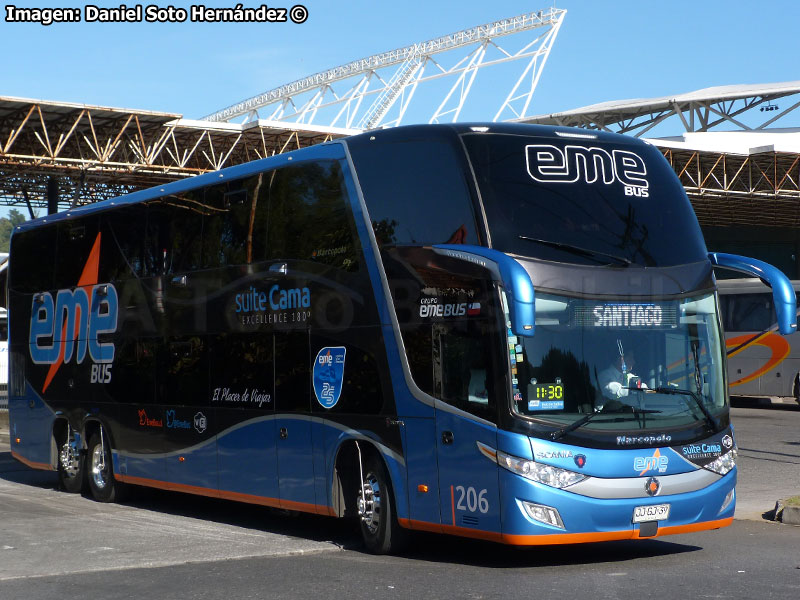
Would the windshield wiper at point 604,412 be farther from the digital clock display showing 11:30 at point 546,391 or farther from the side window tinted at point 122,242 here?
the side window tinted at point 122,242

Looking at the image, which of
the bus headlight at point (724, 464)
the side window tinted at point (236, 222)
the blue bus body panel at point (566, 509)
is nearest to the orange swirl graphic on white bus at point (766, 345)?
the side window tinted at point (236, 222)

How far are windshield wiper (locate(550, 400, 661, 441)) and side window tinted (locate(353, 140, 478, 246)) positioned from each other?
168cm

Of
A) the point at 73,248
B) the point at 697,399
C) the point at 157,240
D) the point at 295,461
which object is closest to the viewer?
the point at 697,399

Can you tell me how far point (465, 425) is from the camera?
9.29 m

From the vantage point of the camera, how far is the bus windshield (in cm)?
900

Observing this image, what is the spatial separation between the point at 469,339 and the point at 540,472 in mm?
1223

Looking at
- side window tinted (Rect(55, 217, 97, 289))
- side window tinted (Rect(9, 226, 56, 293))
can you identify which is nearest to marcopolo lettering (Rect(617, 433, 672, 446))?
side window tinted (Rect(55, 217, 97, 289))

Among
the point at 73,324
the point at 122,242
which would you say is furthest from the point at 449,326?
the point at 73,324

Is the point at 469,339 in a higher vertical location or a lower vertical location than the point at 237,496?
higher

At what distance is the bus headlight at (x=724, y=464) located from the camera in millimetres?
9578

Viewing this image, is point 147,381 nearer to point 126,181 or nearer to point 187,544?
point 187,544

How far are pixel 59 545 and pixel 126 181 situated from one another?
95.3ft

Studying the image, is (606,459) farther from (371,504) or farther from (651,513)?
(371,504)

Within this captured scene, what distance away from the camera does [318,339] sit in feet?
36.4
